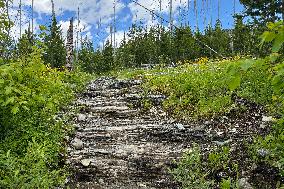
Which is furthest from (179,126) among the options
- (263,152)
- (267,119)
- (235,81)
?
(235,81)

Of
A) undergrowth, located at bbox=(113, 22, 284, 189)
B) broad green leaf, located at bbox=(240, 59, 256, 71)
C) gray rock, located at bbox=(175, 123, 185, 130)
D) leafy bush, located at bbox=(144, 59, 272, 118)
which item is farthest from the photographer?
leafy bush, located at bbox=(144, 59, 272, 118)

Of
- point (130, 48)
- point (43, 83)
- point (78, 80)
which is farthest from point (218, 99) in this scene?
point (130, 48)

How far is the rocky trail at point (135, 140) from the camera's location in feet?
25.1

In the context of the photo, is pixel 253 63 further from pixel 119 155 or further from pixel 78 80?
pixel 78 80

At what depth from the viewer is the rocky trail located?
766cm

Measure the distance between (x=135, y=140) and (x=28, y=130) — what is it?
2.87 metres

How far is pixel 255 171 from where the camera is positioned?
6.98m

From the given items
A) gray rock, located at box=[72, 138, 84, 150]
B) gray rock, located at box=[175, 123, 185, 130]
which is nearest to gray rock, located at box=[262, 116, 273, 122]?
gray rock, located at box=[175, 123, 185, 130]

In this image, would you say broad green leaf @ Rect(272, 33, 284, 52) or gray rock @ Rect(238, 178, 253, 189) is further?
gray rock @ Rect(238, 178, 253, 189)

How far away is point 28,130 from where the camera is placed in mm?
7398

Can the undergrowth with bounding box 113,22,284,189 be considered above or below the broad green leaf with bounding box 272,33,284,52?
below

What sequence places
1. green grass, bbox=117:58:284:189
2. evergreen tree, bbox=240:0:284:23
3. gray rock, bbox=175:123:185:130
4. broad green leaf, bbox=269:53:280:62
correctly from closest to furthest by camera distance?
broad green leaf, bbox=269:53:280:62 → green grass, bbox=117:58:284:189 → gray rock, bbox=175:123:185:130 → evergreen tree, bbox=240:0:284:23

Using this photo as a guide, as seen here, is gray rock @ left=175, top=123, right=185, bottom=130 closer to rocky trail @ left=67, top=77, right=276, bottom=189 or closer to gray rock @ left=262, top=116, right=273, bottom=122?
rocky trail @ left=67, top=77, right=276, bottom=189

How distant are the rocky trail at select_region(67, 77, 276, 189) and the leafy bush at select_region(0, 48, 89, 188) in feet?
2.32
